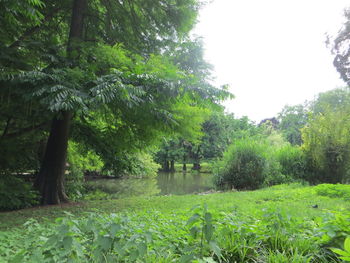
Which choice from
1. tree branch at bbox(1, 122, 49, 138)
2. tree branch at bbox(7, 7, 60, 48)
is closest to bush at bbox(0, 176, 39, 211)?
tree branch at bbox(1, 122, 49, 138)

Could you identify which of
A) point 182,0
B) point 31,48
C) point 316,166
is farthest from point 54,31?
point 316,166

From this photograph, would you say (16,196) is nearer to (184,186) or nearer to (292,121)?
(184,186)

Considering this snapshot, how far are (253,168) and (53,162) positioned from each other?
913 cm

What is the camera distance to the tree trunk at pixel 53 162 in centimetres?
745

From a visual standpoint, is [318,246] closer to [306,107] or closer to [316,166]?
[316,166]

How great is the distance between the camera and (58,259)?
1747 millimetres

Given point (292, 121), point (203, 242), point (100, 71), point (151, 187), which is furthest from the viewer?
point (292, 121)

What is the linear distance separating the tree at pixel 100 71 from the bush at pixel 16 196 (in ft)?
1.15

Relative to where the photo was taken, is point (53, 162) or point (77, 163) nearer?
point (53, 162)

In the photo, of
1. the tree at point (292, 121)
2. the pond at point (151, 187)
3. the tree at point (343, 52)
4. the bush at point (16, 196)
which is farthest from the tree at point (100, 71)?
the tree at point (292, 121)

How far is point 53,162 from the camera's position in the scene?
7.54 meters

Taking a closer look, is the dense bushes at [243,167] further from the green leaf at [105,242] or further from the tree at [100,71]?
the green leaf at [105,242]

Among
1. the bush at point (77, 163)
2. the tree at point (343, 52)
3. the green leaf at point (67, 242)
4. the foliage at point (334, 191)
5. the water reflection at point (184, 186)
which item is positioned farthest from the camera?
the tree at point (343, 52)

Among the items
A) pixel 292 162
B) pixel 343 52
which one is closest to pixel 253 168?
pixel 292 162
